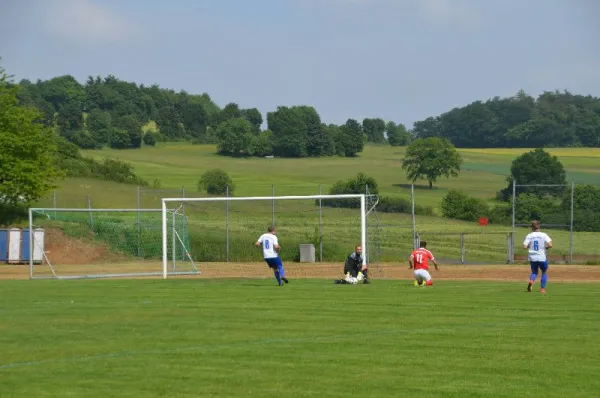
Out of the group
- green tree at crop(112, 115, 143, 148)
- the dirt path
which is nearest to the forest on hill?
green tree at crop(112, 115, 143, 148)

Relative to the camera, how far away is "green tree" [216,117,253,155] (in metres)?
131

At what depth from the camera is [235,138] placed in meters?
131

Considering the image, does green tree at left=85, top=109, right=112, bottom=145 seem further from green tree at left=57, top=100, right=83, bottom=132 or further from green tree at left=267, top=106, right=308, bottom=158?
green tree at left=267, top=106, right=308, bottom=158

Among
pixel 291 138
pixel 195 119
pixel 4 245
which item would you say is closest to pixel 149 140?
pixel 291 138

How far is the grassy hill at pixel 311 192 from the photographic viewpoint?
45.5 m

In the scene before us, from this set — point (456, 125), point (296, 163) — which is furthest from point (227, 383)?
point (456, 125)

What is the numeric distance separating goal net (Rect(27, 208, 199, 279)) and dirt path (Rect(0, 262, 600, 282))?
8 cm

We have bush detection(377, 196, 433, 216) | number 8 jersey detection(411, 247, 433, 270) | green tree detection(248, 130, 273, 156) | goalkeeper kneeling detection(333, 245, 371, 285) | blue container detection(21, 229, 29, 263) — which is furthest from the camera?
green tree detection(248, 130, 273, 156)

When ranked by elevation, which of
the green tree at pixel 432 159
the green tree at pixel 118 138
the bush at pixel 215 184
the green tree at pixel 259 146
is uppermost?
the green tree at pixel 118 138

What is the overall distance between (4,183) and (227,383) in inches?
1504

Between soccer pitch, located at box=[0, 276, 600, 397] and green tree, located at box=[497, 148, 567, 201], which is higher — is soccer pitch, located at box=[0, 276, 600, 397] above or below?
below

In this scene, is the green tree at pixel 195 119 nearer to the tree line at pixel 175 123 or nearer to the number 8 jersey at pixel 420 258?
the tree line at pixel 175 123

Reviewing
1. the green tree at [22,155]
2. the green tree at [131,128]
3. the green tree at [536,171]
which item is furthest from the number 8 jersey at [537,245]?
the green tree at [131,128]

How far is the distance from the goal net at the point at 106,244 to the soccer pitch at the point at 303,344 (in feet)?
53.2
